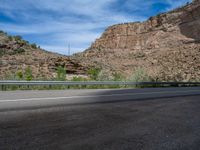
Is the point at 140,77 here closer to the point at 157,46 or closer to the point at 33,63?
the point at 33,63

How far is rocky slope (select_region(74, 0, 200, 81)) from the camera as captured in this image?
4856 centimetres

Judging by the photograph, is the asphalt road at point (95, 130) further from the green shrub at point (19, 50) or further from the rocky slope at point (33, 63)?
the green shrub at point (19, 50)

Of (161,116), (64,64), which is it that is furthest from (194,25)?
(161,116)

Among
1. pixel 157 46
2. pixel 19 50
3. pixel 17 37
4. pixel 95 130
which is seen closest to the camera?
pixel 95 130

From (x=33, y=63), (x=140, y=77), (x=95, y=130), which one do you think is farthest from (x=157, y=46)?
(x=95, y=130)

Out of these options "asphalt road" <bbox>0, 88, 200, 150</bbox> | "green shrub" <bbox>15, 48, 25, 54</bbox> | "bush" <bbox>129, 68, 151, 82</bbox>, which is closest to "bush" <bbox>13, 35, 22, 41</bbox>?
"green shrub" <bbox>15, 48, 25, 54</bbox>

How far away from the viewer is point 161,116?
6316mm

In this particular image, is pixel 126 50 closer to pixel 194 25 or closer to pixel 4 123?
pixel 194 25

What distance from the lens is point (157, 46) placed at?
6675 cm

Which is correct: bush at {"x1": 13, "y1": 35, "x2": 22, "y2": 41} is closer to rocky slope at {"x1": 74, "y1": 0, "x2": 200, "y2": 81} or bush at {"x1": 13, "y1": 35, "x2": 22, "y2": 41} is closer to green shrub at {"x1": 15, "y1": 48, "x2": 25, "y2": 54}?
green shrub at {"x1": 15, "y1": 48, "x2": 25, "y2": 54}

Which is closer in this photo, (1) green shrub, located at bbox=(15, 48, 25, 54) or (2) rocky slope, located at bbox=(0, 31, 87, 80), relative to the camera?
(2) rocky slope, located at bbox=(0, 31, 87, 80)

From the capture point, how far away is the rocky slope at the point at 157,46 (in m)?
48.6

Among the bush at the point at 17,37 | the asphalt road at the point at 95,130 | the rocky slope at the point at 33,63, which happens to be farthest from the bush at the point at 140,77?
the bush at the point at 17,37

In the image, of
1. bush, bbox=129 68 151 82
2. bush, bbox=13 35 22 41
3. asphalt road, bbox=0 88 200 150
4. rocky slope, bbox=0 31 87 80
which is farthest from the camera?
bush, bbox=13 35 22 41
